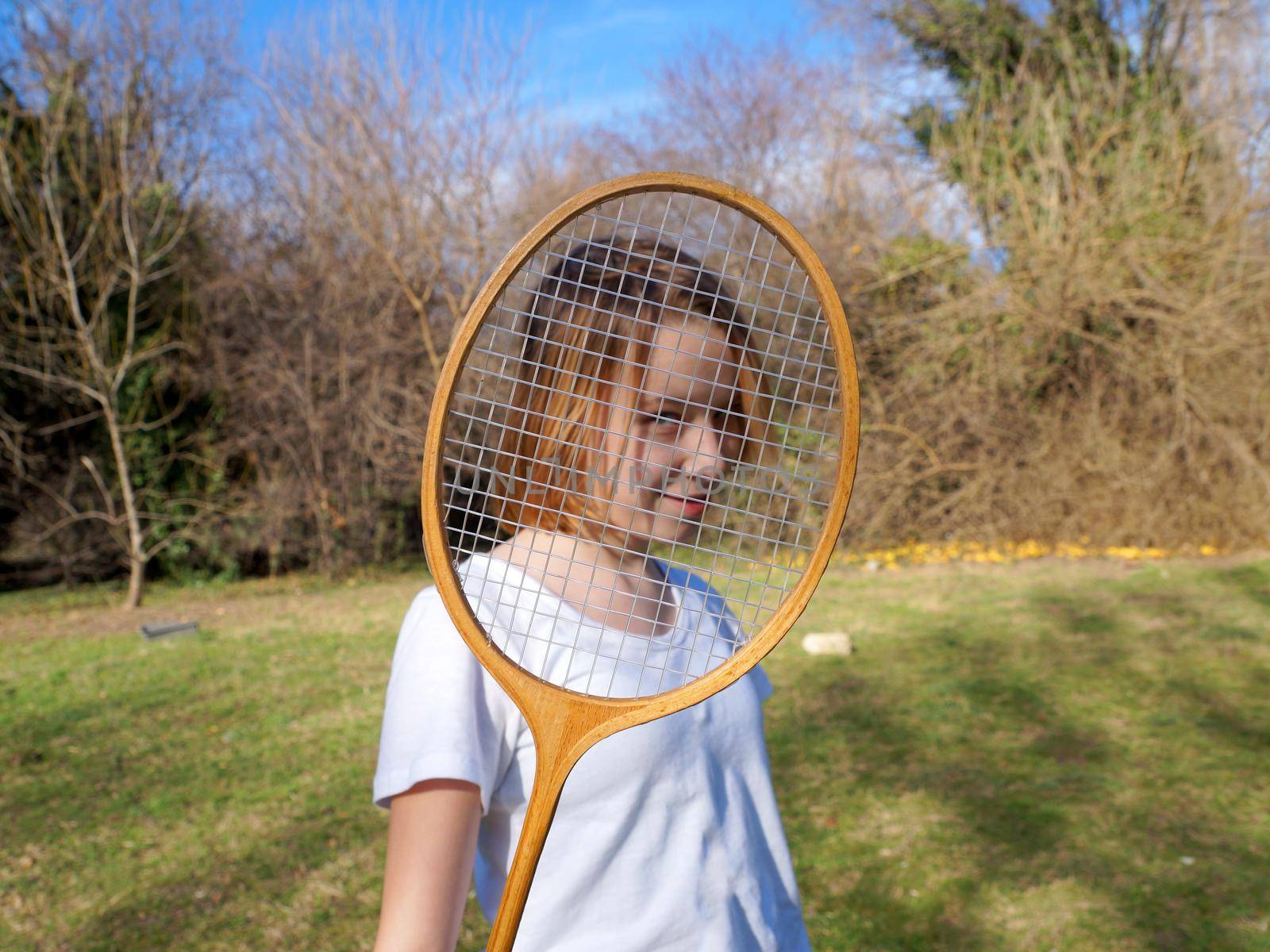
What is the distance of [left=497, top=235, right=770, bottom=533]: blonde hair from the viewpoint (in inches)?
48.5

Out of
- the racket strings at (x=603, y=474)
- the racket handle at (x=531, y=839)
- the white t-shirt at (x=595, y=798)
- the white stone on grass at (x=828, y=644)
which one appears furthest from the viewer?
the white stone on grass at (x=828, y=644)

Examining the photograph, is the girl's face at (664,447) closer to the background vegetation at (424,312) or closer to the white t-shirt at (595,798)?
the white t-shirt at (595,798)

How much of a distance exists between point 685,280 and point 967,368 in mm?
7575

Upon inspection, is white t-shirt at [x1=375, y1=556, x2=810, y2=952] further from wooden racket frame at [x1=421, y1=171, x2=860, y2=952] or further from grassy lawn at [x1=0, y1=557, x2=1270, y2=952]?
grassy lawn at [x1=0, y1=557, x2=1270, y2=952]

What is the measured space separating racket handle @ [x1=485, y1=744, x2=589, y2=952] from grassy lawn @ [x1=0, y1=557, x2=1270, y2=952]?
2.25m

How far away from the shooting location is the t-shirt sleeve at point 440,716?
101 centimetres

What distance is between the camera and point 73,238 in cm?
785

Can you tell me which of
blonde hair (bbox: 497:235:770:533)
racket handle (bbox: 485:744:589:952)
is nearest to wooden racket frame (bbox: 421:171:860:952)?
racket handle (bbox: 485:744:589:952)

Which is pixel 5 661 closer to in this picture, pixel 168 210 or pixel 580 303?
pixel 168 210

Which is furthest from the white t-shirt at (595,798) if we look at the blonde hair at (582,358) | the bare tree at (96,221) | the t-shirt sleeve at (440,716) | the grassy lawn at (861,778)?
the bare tree at (96,221)

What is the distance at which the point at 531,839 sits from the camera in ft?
3.18

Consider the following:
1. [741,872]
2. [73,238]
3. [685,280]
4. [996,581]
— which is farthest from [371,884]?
[73,238]

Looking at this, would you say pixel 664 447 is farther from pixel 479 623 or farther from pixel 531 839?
pixel 531 839

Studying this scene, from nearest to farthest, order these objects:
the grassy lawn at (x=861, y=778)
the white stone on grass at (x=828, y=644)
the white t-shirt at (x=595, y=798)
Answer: the white t-shirt at (x=595, y=798)
the grassy lawn at (x=861, y=778)
the white stone on grass at (x=828, y=644)
